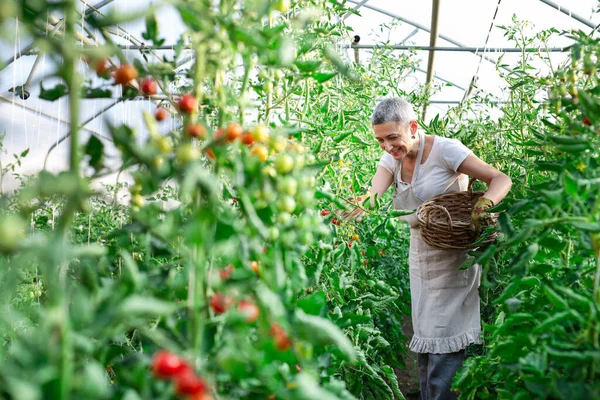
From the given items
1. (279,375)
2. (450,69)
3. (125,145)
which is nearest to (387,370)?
(279,375)

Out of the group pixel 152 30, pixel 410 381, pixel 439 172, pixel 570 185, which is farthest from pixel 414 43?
pixel 152 30

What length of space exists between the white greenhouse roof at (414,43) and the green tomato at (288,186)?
235cm

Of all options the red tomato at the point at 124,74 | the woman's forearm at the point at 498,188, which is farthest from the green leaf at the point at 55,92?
the woman's forearm at the point at 498,188

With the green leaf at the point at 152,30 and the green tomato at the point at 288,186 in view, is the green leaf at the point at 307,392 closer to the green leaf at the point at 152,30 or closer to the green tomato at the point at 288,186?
the green tomato at the point at 288,186

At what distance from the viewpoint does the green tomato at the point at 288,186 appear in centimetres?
63

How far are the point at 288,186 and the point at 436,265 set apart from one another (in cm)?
167

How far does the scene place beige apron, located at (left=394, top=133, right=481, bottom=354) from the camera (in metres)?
2.15

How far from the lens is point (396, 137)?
6.92 feet

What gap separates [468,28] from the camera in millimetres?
5906

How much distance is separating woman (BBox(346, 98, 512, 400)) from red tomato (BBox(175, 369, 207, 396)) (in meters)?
1.72

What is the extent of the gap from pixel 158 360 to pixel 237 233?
7.6 inches

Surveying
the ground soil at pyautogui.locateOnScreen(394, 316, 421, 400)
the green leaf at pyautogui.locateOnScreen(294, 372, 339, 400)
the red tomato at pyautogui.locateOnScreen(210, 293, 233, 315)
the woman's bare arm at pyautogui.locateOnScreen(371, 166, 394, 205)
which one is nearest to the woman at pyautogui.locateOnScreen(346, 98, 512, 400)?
the woman's bare arm at pyautogui.locateOnScreen(371, 166, 394, 205)

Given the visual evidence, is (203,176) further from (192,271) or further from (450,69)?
(450,69)

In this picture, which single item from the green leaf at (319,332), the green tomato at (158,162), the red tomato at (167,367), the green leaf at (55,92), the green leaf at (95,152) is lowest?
the red tomato at (167,367)
